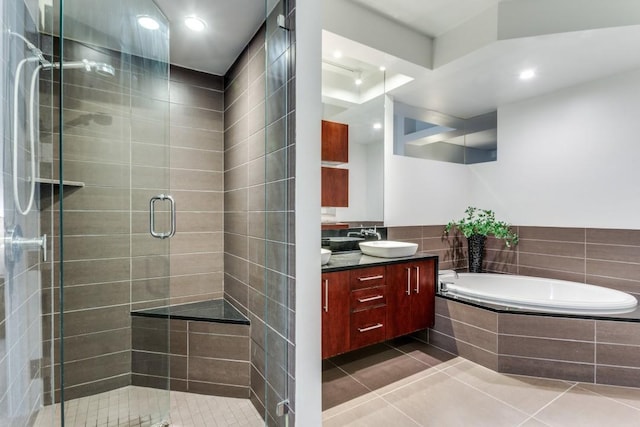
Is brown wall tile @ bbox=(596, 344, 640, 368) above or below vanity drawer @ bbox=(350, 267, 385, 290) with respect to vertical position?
below

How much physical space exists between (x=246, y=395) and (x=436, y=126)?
11.2ft

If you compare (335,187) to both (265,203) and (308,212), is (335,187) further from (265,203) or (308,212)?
(308,212)

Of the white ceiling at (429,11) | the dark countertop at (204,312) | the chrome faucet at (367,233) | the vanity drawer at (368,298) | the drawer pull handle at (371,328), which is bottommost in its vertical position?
the drawer pull handle at (371,328)

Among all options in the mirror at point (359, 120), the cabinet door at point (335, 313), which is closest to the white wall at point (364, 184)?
the mirror at point (359, 120)

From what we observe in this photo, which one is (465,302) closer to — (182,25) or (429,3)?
(429,3)

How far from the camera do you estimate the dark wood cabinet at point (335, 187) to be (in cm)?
276

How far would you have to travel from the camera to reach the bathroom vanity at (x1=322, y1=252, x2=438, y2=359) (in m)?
2.11

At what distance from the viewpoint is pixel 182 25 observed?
6.54 ft

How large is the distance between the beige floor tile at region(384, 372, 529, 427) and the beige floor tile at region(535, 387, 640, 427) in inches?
7.1

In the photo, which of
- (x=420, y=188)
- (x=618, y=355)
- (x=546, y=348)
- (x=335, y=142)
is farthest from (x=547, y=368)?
(x=335, y=142)

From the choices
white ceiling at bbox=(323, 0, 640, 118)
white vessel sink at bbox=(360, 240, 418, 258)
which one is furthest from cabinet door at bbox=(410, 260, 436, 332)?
white ceiling at bbox=(323, 0, 640, 118)

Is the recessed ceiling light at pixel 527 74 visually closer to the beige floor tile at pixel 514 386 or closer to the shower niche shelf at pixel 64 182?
the beige floor tile at pixel 514 386

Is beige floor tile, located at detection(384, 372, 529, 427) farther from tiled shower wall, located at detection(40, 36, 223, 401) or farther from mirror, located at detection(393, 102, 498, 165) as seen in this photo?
mirror, located at detection(393, 102, 498, 165)

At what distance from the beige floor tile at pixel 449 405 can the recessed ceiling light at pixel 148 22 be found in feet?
9.03
